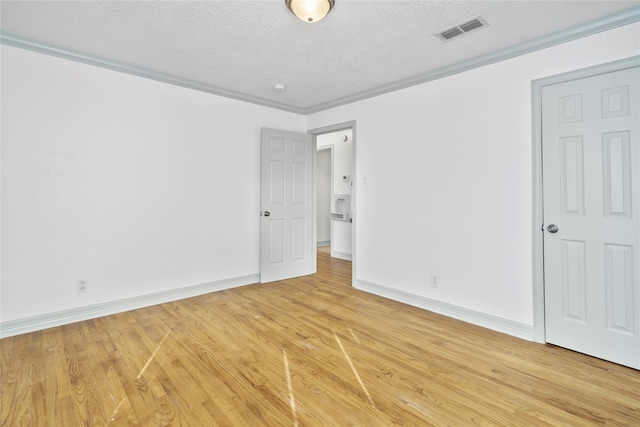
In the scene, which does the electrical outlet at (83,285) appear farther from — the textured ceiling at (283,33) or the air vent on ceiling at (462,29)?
the air vent on ceiling at (462,29)

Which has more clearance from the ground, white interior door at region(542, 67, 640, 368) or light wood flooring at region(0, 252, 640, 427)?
white interior door at region(542, 67, 640, 368)

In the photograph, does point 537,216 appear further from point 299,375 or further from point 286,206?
point 286,206

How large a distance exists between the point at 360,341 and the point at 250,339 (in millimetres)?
974

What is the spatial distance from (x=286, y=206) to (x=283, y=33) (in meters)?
2.53

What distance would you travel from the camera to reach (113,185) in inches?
129

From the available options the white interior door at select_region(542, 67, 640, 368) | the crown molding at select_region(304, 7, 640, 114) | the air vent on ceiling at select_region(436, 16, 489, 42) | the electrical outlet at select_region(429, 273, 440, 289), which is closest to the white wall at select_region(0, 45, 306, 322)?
the crown molding at select_region(304, 7, 640, 114)

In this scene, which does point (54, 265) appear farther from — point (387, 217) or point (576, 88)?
point (576, 88)

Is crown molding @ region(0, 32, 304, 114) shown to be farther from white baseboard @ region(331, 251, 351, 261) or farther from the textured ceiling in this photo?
white baseboard @ region(331, 251, 351, 261)

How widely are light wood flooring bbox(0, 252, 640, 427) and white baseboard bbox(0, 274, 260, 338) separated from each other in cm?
10

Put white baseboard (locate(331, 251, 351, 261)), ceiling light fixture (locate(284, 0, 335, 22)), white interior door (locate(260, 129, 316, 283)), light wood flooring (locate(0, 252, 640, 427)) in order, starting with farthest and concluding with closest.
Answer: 1. white baseboard (locate(331, 251, 351, 261))
2. white interior door (locate(260, 129, 316, 283))
3. ceiling light fixture (locate(284, 0, 335, 22))
4. light wood flooring (locate(0, 252, 640, 427))

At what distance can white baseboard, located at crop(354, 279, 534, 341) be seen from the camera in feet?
9.14

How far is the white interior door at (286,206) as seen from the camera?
14.6ft

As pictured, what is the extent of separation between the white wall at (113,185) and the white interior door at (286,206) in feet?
0.78

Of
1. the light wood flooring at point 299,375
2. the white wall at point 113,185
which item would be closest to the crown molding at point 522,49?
the white wall at point 113,185
